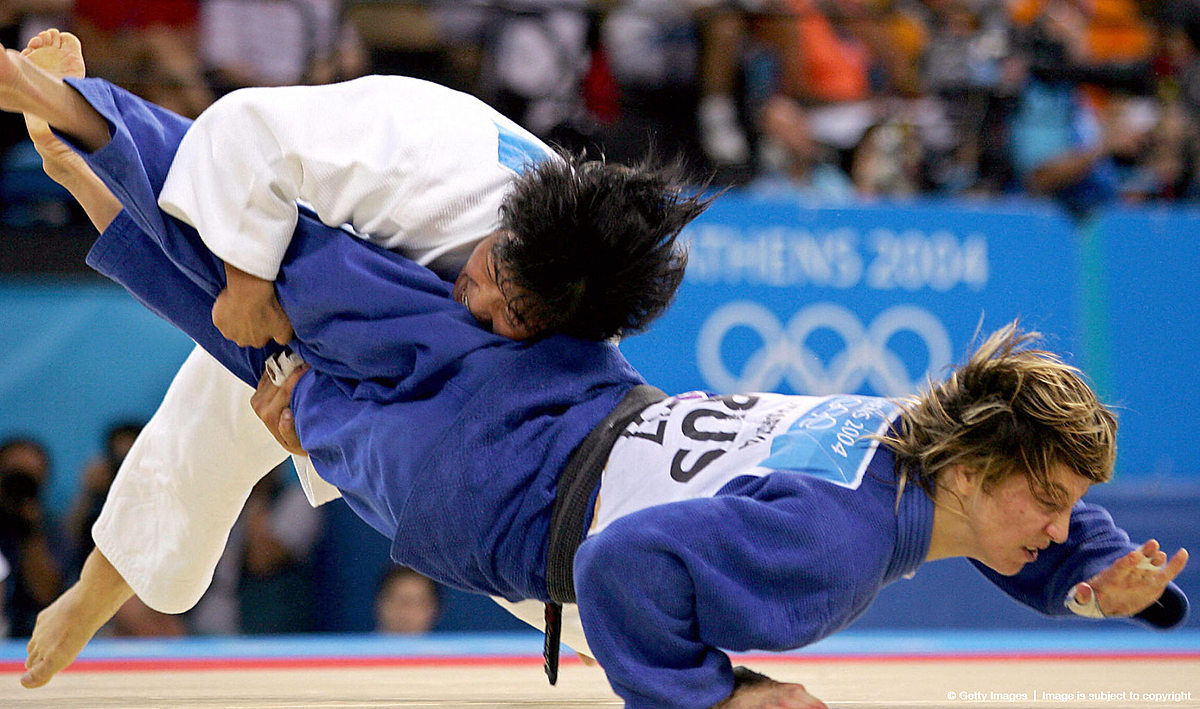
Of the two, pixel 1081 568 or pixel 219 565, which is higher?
pixel 1081 568

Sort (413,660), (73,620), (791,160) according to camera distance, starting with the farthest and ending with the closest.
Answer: (791,160), (413,660), (73,620)

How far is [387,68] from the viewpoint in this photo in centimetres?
379

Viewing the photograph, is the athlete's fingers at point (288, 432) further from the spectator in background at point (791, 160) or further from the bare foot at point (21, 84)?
the spectator in background at point (791, 160)

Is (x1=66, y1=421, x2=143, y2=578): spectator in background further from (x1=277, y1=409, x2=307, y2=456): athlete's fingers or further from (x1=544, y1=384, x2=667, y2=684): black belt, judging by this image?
(x1=544, y1=384, x2=667, y2=684): black belt

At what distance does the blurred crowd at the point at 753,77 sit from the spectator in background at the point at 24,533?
70 centimetres

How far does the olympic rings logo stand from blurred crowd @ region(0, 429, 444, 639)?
38.8 inches

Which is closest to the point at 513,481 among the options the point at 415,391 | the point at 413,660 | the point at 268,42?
the point at 415,391

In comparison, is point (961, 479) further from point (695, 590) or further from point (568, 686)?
point (568, 686)

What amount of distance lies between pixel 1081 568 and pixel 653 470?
19.8 inches

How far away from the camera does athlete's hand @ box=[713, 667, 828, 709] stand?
1110 mm

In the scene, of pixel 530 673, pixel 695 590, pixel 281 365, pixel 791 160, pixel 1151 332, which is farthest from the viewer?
pixel 791 160

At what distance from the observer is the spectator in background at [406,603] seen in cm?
321

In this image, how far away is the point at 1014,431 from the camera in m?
1.21

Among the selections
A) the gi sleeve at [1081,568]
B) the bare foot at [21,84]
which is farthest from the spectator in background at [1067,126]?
the bare foot at [21,84]
